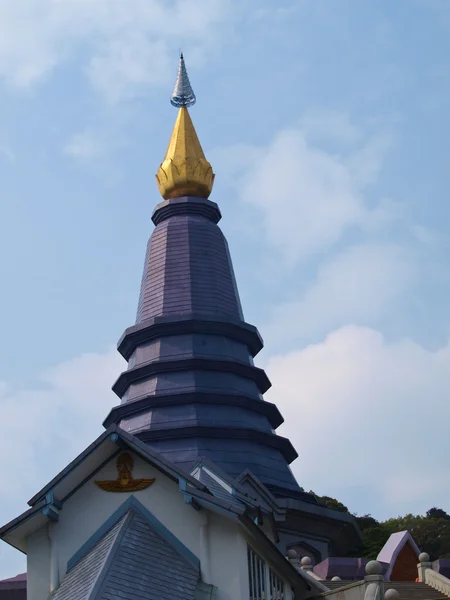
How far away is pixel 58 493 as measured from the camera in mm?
19281

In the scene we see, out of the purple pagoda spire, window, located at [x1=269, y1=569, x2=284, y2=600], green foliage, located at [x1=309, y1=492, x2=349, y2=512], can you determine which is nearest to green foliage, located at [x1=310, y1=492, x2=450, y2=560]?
green foliage, located at [x1=309, y1=492, x2=349, y2=512]

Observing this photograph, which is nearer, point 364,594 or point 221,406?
point 364,594

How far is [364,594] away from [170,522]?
3624 mm

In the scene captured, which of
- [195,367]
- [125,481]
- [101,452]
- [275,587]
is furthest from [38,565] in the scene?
[195,367]

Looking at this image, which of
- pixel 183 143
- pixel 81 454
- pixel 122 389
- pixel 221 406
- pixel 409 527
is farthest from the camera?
pixel 409 527

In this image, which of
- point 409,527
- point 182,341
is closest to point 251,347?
point 182,341

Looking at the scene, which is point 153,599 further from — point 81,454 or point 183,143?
point 183,143

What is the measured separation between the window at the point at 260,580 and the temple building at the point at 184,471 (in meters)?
0.04

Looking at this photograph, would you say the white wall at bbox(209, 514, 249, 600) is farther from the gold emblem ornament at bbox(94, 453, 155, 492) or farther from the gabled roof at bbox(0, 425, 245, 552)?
the gold emblem ornament at bbox(94, 453, 155, 492)

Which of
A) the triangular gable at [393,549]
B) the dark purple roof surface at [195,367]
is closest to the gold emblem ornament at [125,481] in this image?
the triangular gable at [393,549]

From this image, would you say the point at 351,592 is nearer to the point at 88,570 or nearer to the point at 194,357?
the point at 88,570

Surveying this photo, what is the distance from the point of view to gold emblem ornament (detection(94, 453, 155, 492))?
19453 millimetres

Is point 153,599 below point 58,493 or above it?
below

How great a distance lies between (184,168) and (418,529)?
24891mm
